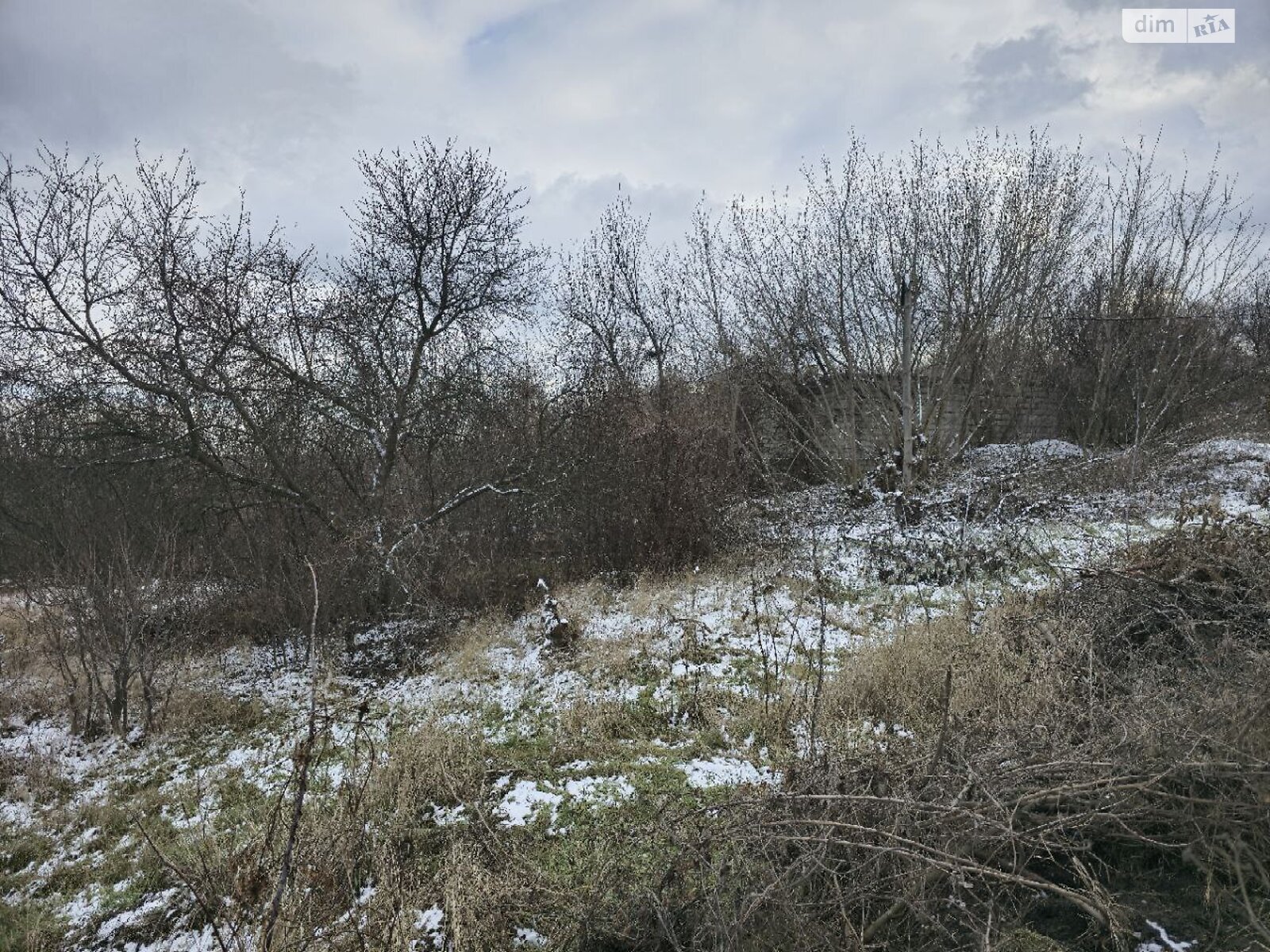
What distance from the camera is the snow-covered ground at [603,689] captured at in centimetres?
422

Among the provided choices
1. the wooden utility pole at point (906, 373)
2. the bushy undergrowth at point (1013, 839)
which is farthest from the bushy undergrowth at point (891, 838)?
the wooden utility pole at point (906, 373)

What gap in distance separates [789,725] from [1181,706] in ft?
7.21

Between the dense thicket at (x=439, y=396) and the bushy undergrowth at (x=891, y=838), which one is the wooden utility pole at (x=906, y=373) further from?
the bushy undergrowth at (x=891, y=838)

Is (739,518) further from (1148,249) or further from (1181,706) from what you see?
(1148,249)

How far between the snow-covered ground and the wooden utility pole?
0.97 meters

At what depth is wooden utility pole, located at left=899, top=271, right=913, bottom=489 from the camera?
39.1 ft

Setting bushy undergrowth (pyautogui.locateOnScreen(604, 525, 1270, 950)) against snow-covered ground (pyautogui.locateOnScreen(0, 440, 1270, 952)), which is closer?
bushy undergrowth (pyautogui.locateOnScreen(604, 525, 1270, 950))

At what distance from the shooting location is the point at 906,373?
476 inches

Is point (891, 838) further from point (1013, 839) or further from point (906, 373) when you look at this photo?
point (906, 373)

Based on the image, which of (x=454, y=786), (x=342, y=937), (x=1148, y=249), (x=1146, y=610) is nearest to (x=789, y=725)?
(x=454, y=786)

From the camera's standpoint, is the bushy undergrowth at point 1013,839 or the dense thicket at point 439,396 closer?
the bushy undergrowth at point 1013,839

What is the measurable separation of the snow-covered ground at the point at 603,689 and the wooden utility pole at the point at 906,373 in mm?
966

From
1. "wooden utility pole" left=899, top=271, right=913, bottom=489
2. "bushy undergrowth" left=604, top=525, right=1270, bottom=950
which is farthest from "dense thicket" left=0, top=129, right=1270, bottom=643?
"bushy undergrowth" left=604, top=525, right=1270, bottom=950

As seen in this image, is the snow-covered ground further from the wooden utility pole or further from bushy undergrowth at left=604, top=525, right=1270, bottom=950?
the wooden utility pole
